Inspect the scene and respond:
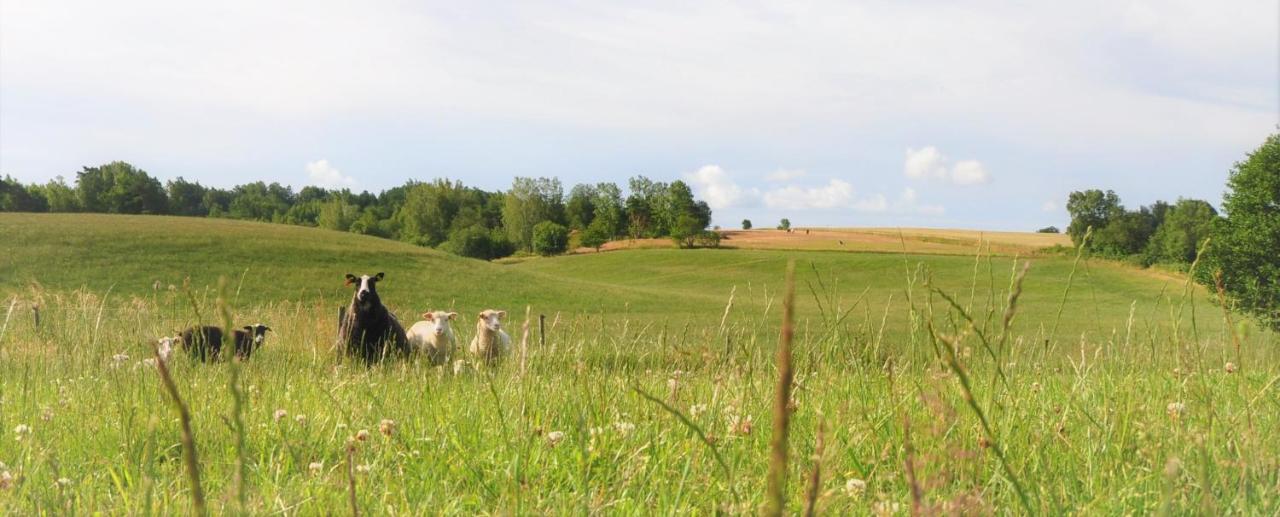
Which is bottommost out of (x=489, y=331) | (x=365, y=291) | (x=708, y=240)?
(x=708, y=240)

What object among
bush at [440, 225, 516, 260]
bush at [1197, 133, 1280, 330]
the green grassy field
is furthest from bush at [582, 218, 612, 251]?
the green grassy field

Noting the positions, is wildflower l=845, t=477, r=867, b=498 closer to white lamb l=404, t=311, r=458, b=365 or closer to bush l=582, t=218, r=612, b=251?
white lamb l=404, t=311, r=458, b=365

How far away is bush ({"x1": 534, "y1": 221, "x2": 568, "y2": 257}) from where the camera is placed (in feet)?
377

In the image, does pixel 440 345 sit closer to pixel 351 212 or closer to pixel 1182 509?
pixel 1182 509

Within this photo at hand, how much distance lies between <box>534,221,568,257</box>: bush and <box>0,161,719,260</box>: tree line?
141 millimetres

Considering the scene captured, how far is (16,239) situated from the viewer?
4256 cm

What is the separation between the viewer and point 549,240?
377ft

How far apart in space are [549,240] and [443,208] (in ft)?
91.6

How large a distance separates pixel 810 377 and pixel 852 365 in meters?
0.64

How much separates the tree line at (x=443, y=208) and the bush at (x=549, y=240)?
141 millimetres

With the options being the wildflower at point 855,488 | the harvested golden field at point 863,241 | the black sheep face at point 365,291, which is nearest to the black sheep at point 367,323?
the black sheep face at point 365,291

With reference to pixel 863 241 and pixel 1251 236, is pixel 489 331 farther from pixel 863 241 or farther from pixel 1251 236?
pixel 863 241

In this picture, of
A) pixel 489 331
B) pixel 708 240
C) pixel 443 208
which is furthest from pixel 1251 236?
pixel 443 208

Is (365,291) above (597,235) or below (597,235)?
above
